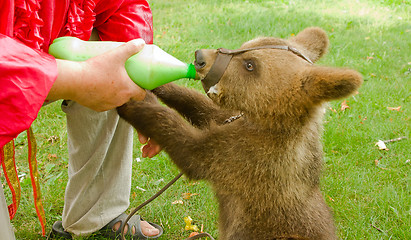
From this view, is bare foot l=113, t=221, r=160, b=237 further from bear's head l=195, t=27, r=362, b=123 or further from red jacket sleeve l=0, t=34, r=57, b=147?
red jacket sleeve l=0, t=34, r=57, b=147

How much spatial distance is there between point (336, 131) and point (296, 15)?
4.81 metres

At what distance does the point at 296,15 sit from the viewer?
9219 millimetres

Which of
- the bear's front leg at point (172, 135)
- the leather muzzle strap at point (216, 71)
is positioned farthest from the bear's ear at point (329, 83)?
the bear's front leg at point (172, 135)

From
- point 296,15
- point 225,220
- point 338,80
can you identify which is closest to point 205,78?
point 338,80

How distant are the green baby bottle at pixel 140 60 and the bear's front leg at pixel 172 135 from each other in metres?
0.35

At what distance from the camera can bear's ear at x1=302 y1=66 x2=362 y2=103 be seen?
92.2 inches

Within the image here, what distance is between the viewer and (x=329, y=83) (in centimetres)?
243

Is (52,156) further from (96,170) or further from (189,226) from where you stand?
(189,226)

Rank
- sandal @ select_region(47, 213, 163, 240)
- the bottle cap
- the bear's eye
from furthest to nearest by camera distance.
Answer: sandal @ select_region(47, 213, 163, 240) < the bear's eye < the bottle cap

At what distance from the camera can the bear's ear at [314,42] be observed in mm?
3246

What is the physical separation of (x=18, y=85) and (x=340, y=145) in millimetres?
3819

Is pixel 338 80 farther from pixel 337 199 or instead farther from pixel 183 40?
pixel 183 40

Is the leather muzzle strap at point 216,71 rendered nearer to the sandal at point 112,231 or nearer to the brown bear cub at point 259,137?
the brown bear cub at point 259,137

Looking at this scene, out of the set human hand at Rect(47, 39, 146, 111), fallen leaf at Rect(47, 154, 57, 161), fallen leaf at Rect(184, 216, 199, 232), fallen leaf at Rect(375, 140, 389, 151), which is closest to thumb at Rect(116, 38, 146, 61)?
human hand at Rect(47, 39, 146, 111)
